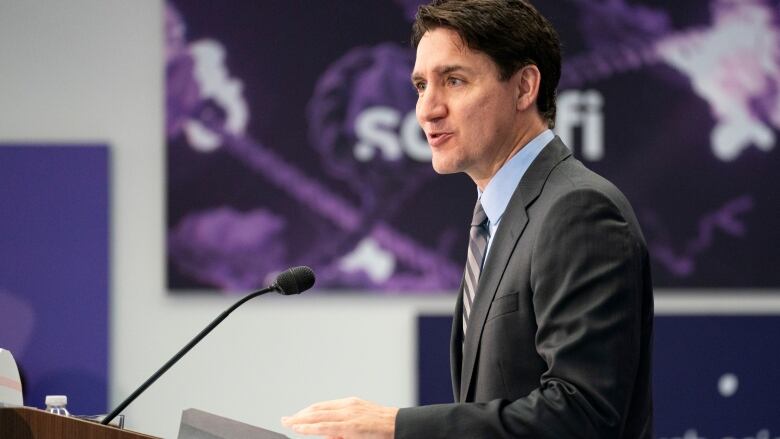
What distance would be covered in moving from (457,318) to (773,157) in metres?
3.03

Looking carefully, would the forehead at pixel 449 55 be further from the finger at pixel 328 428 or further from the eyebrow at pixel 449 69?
the finger at pixel 328 428

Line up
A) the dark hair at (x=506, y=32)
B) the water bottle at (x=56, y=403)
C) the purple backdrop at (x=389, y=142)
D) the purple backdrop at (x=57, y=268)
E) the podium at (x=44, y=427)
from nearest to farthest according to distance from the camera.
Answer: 1. the podium at (x=44, y=427)
2. the dark hair at (x=506, y=32)
3. the water bottle at (x=56, y=403)
4. the purple backdrop at (x=57, y=268)
5. the purple backdrop at (x=389, y=142)

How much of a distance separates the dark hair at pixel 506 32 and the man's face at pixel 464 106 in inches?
0.8

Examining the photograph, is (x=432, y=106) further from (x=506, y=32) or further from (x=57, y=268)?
(x=57, y=268)

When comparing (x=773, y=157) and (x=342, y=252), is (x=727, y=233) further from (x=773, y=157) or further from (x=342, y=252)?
(x=342, y=252)

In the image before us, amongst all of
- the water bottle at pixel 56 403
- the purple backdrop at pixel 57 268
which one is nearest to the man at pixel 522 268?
Answer: the water bottle at pixel 56 403

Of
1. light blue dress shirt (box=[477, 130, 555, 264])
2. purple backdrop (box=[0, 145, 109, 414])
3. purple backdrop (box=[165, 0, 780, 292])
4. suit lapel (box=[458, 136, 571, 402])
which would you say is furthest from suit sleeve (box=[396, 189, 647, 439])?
purple backdrop (box=[0, 145, 109, 414])

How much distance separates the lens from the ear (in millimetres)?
2041

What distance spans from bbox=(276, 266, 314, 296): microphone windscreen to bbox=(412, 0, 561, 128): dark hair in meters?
0.58

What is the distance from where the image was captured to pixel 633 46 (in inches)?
180

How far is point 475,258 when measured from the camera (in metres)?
2.08

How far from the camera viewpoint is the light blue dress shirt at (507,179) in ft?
6.57

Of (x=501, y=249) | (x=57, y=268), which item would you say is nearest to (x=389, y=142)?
(x=57, y=268)

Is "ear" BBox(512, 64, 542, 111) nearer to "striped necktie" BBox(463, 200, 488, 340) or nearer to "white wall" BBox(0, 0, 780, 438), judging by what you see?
"striped necktie" BBox(463, 200, 488, 340)
